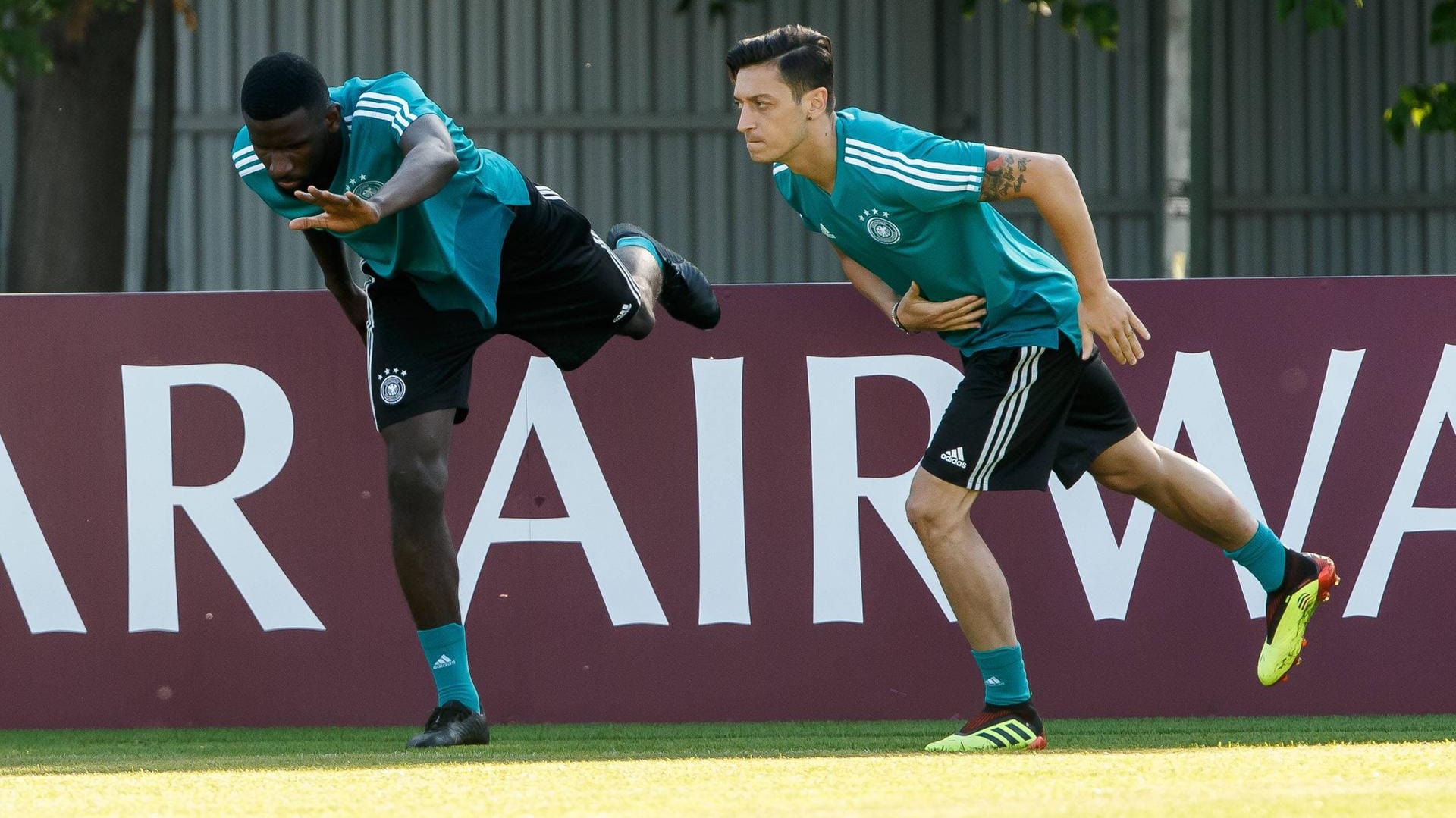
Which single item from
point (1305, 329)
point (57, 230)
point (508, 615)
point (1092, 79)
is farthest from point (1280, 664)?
point (1092, 79)

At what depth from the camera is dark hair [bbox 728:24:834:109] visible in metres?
4.34

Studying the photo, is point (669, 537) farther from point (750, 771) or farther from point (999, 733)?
point (750, 771)

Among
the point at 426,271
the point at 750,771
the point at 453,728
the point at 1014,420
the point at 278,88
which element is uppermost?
the point at 278,88

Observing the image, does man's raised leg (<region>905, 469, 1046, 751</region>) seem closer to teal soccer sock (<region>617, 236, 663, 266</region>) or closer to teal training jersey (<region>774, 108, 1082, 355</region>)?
teal training jersey (<region>774, 108, 1082, 355</region>)

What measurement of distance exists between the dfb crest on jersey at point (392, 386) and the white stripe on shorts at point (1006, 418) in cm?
138

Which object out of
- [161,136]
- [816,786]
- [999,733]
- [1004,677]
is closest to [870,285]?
[1004,677]

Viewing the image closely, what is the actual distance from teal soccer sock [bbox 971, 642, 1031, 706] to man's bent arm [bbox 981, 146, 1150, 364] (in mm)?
733

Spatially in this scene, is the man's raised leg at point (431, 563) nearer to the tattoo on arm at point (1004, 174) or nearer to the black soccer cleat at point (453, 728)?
the black soccer cleat at point (453, 728)

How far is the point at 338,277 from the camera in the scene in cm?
485

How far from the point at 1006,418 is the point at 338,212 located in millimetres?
1584

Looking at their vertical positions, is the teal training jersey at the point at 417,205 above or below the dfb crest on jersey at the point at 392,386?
above

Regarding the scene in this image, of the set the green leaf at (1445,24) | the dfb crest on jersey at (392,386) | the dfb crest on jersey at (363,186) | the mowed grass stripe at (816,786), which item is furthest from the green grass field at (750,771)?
the green leaf at (1445,24)

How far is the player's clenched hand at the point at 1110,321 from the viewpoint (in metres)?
4.41

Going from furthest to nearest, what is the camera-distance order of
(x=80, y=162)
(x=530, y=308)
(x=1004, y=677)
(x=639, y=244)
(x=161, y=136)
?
(x=161, y=136) < (x=80, y=162) < (x=639, y=244) < (x=530, y=308) < (x=1004, y=677)
